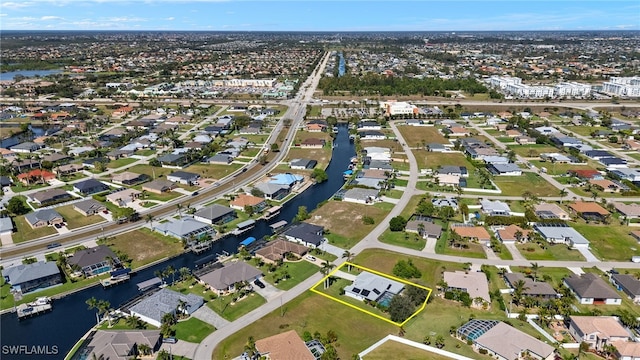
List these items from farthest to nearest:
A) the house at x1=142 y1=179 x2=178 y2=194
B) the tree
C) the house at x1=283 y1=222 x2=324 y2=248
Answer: the house at x1=142 y1=179 x2=178 y2=194, the tree, the house at x1=283 y1=222 x2=324 y2=248

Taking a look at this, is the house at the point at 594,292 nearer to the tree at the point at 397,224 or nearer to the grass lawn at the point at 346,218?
the tree at the point at 397,224

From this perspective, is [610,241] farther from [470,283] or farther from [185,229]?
[185,229]

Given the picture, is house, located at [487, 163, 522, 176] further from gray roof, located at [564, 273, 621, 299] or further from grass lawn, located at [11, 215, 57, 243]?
grass lawn, located at [11, 215, 57, 243]

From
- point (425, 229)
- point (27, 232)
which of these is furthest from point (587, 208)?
point (27, 232)

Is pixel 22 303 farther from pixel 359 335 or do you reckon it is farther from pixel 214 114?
pixel 214 114

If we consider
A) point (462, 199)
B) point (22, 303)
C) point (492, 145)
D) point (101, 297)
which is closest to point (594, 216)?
point (462, 199)

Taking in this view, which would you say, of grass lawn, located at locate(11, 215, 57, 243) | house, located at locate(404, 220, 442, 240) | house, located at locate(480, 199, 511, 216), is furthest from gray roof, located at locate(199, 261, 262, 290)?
house, located at locate(480, 199, 511, 216)
